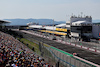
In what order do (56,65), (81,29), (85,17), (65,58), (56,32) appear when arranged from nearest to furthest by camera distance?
(56,65) → (65,58) → (81,29) → (85,17) → (56,32)

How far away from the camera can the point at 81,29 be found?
62.5 metres

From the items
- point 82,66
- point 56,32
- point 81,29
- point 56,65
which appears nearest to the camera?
point 82,66

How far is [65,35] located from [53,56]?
165 ft

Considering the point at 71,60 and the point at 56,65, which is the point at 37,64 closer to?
the point at 56,65

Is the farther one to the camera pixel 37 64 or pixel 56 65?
pixel 56 65

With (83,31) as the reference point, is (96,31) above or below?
below

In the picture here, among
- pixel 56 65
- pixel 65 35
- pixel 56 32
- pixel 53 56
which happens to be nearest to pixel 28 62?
pixel 56 65

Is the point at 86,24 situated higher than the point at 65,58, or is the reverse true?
the point at 86,24

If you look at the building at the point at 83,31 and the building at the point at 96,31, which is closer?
the building at the point at 83,31

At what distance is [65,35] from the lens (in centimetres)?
7756

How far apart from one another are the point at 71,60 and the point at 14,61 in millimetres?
9660

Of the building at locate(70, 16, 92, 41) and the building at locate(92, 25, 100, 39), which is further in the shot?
the building at locate(92, 25, 100, 39)

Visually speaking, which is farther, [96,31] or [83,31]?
[96,31]

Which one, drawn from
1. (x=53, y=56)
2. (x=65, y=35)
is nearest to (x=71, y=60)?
(x=53, y=56)
